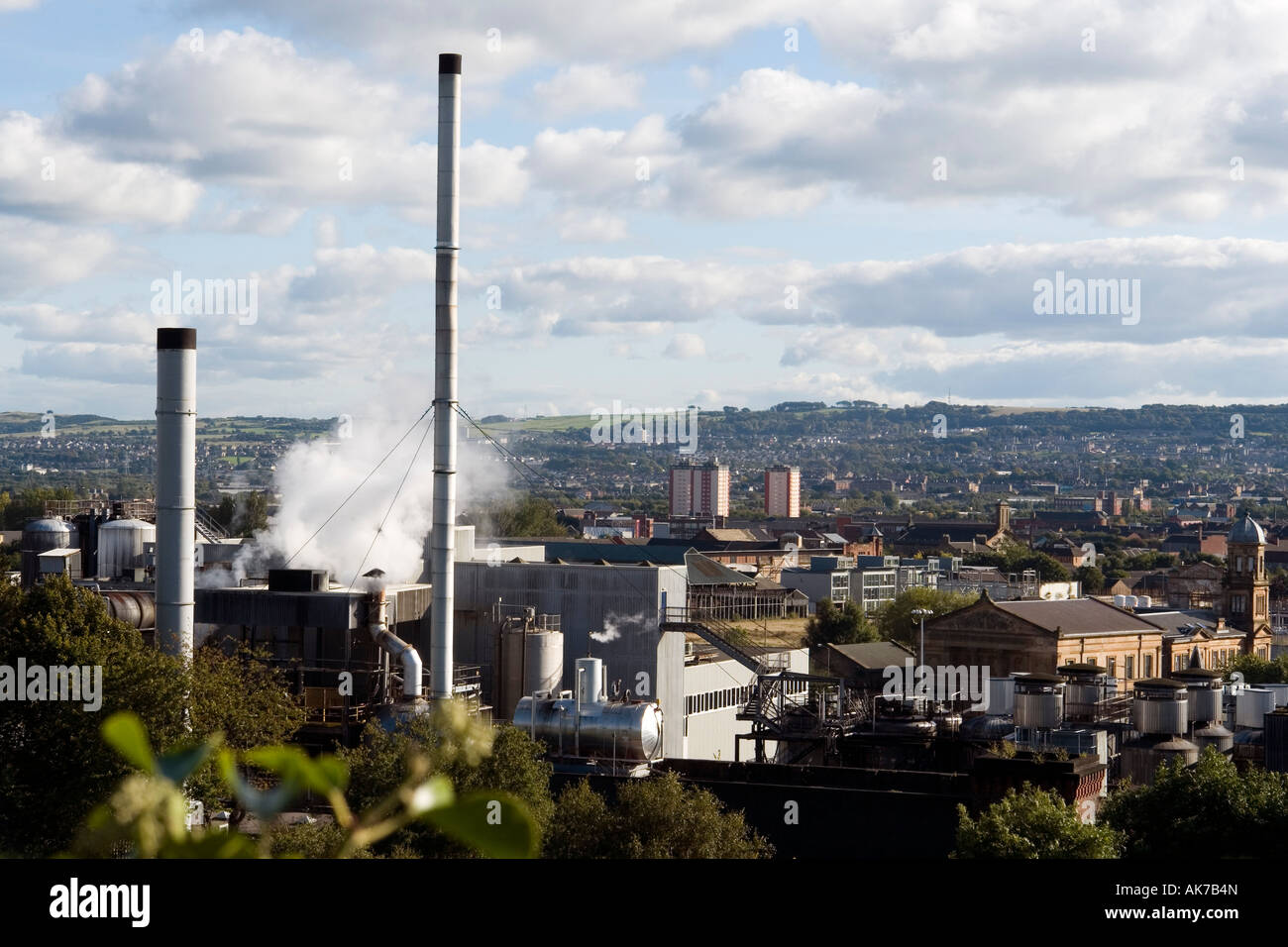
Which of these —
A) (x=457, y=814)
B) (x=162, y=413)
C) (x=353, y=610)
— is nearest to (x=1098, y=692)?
(x=353, y=610)

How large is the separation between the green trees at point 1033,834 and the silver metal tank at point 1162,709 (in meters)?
15.9

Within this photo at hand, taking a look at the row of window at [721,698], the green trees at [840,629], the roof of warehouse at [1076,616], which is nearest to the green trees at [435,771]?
the row of window at [721,698]

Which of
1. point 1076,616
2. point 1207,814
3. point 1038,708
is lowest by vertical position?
point 1076,616

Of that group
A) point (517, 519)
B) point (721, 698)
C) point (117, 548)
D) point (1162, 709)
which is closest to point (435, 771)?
point (1162, 709)

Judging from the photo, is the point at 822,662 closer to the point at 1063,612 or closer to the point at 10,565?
the point at 1063,612

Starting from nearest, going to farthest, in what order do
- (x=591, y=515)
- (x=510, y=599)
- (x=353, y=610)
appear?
(x=353, y=610) < (x=510, y=599) < (x=591, y=515)

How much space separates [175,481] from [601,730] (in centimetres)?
1523

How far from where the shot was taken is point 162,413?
49.9m

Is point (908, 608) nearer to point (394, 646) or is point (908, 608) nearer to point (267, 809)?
point (394, 646)

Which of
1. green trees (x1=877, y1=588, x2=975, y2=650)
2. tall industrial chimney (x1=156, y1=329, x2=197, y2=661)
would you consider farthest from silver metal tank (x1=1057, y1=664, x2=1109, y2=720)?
green trees (x1=877, y1=588, x2=975, y2=650)

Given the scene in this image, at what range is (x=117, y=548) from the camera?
227ft

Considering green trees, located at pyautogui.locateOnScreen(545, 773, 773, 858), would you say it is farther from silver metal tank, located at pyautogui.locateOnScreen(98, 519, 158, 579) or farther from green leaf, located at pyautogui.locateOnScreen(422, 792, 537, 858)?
silver metal tank, located at pyautogui.locateOnScreen(98, 519, 158, 579)
